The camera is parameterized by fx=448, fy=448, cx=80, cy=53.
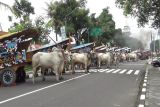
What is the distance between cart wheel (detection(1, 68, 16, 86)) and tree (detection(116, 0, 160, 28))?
13.3m

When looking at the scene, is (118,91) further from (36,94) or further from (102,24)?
(102,24)

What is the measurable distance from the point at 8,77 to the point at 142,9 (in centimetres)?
1462

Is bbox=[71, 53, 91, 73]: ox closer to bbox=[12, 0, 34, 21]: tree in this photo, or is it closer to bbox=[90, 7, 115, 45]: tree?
bbox=[12, 0, 34, 21]: tree

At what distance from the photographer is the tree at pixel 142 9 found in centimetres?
3216

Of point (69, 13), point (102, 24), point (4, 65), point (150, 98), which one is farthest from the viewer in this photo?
point (102, 24)

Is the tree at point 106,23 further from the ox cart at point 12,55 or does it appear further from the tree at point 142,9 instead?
the ox cart at point 12,55

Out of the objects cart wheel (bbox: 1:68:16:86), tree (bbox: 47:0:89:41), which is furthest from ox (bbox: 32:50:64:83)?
tree (bbox: 47:0:89:41)

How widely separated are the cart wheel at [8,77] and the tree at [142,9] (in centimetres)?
1333

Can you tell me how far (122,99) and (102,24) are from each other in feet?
211

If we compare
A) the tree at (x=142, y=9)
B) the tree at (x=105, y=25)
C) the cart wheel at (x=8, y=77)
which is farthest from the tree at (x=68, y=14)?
the cart wheel at (x=8, y=77)

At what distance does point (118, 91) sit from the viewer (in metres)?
17.9

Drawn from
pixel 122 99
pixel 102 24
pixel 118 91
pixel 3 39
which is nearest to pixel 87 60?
pixel 3 39

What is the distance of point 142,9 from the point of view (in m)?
33.0

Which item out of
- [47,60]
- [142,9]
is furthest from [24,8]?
[47,60]
